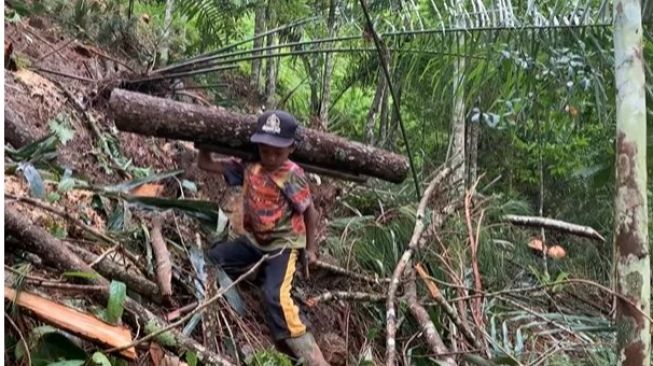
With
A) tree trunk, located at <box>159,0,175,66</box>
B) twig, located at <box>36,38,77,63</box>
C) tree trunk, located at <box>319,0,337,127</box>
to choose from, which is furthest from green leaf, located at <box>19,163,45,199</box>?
tree trunk, located at <box>319,0,337,127</box>

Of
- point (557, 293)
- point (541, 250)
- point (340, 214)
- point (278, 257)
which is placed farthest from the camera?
point (541, 250)

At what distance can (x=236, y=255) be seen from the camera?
3469mm

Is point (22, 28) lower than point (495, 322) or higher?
higher

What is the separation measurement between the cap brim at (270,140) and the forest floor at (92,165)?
0.49 metres

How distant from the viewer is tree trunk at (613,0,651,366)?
265cm

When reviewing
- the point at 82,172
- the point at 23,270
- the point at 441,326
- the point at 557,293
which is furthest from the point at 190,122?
the point at 557,293

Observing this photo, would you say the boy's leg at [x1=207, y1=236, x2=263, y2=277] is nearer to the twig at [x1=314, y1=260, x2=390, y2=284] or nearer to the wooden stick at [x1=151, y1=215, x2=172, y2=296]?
the wooden stick at [x1=151, y1=215, x2=172, y2=296]

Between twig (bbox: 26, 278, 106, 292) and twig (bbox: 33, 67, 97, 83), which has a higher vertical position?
twig (bbox: 33, 67, 97, 83)

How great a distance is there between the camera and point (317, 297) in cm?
363

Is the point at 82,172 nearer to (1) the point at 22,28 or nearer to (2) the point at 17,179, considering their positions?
(2) the point at 17,179

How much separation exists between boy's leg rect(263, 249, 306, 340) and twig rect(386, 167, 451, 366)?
0.41m

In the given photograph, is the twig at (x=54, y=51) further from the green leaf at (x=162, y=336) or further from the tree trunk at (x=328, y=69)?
the green leaf at (x=162, y=336)

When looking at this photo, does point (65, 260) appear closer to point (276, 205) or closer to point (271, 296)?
point (271, 296)

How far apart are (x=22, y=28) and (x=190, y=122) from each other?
2.72m
